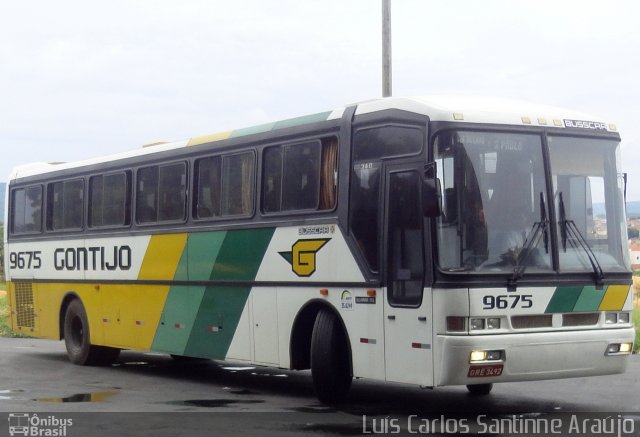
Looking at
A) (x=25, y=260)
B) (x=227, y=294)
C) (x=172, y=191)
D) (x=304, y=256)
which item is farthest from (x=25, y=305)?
(x=304, y=256)

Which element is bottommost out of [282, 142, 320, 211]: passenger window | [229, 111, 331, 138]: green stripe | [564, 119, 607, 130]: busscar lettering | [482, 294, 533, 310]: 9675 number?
[482, 294, 533, 310]: 9675 number

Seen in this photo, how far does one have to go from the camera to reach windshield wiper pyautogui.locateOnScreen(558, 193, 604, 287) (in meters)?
12.0

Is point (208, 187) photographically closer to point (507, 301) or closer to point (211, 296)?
point (211, 296)

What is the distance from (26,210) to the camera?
2109 centimetres

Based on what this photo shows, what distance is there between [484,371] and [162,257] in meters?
6.71

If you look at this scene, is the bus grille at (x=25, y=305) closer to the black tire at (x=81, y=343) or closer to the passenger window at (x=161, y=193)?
the black tire at (x=81, y=343)

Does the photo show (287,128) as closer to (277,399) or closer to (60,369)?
(277,399)

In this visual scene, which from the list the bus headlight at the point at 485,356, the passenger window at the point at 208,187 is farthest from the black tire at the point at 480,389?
the passenger window at the point at 208,187

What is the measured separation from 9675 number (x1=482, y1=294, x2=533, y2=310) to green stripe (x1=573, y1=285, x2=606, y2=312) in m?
0.61

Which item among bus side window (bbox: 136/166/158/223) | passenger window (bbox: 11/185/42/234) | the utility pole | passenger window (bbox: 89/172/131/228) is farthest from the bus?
the utility pole

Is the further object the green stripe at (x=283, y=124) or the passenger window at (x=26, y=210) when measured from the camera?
the passenger window at (x=26, y=210)

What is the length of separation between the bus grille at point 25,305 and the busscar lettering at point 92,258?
3.89 ft

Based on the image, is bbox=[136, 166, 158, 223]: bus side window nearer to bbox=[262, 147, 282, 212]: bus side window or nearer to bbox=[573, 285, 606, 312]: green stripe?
bbox=[262, 147, 282, 212]: bus side window

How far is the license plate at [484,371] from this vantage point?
11.3m
